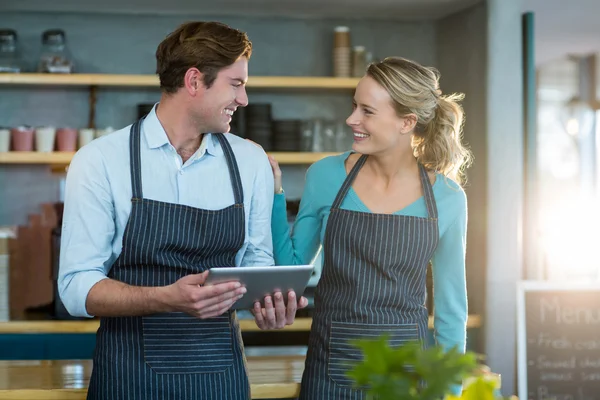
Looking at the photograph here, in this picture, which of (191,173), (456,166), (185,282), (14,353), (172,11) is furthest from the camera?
(172,11)

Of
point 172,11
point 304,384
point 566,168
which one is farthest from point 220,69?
point 566,168

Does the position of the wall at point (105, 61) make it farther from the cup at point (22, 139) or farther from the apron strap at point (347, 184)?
the apron strap at point (347, 184)

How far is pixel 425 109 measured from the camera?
2.26 meters

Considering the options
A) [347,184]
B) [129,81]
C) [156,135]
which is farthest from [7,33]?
[347,184]

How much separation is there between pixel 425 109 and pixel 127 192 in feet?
2.78

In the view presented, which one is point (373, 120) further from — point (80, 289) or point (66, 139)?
point (66, 139)

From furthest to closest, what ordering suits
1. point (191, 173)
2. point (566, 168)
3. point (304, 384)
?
point (566, 168), point (304, 384), point (191, 173)

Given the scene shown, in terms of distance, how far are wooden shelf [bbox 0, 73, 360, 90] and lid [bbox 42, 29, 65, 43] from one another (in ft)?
0.66

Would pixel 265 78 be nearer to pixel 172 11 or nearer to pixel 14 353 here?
pixel 172 11

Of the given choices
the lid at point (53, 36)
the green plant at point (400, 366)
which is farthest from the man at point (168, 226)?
the lid at point (53, 36)

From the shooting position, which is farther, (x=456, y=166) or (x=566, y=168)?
(x=566, y=168)

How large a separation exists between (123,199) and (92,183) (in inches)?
3.2

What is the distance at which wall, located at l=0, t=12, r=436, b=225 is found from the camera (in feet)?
13.4

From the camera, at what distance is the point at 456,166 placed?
236cm
